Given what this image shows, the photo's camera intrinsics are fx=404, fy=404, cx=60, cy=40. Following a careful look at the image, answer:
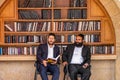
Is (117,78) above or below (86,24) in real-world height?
below

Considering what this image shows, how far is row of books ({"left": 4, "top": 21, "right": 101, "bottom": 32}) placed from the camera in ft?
27.3

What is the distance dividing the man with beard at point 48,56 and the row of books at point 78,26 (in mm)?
515

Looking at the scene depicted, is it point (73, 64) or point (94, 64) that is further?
point (94, 64)

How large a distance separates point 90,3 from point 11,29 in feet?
5.64

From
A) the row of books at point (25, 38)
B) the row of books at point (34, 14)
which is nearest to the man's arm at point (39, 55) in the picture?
the row of books at point (25, 38)

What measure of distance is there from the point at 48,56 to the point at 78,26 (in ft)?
3.12

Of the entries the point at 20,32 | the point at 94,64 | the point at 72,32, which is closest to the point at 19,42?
the point at 20,32

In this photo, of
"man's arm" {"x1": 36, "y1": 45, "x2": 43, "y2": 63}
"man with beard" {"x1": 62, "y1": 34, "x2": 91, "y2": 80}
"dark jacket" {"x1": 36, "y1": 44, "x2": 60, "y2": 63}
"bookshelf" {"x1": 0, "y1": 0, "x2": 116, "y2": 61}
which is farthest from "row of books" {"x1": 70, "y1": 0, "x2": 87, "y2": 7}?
"man's arm" {"x1": 36, "y1": 45, "x2": 43, "y2": 63}

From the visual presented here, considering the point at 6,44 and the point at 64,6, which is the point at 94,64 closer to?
the point at 64,6

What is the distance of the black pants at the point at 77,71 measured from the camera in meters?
7.66

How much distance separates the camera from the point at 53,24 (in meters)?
8.33

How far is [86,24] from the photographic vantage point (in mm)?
8352

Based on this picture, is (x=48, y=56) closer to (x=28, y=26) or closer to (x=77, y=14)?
(x=28, y=26)

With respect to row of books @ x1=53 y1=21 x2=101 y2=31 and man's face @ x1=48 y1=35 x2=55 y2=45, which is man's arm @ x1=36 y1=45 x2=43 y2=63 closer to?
man's face @ x1=48 y1=35 x2=55 y2=45
